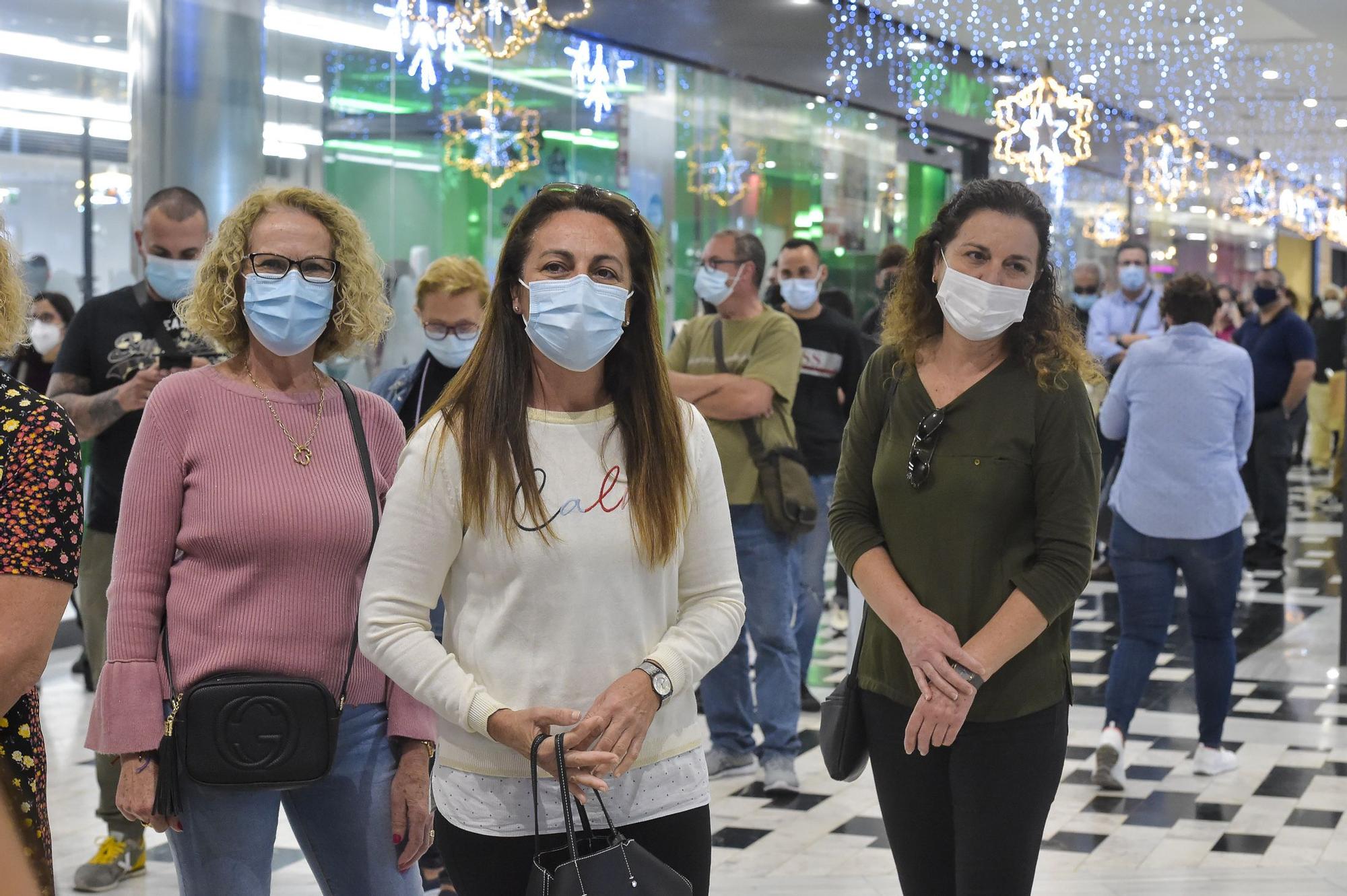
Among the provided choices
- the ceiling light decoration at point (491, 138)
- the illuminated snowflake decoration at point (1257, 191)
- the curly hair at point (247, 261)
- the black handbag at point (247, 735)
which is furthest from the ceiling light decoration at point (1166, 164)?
the black handbag at point (247, 735)

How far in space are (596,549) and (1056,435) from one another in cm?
91

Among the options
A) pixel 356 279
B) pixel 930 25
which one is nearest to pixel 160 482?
pixel 356 279

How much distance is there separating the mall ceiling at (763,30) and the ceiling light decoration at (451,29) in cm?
18

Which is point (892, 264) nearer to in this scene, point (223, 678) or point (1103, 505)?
point (1103, 505)

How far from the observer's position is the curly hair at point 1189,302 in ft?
17.7

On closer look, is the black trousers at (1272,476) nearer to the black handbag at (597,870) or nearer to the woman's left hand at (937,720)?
the woman's left hand at (937,720)

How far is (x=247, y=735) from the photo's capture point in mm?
2301

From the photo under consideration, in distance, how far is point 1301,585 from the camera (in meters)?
9.70

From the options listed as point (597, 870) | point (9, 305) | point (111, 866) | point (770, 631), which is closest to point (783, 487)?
point (770, 631)

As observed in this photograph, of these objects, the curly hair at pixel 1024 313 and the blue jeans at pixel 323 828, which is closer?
the blue jeans at pixel 323 828

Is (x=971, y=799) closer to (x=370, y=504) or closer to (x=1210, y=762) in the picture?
(x=370, y=504)

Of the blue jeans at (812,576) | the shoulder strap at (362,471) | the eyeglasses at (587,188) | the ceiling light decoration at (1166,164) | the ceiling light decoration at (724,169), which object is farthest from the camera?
the ceiling light decoration at (1166,164)

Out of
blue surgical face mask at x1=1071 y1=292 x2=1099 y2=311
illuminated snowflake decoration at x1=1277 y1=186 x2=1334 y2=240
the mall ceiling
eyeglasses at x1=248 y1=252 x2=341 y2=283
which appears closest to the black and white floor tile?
eyeglasses at x1=248 y1=252 x2=341 y2=283

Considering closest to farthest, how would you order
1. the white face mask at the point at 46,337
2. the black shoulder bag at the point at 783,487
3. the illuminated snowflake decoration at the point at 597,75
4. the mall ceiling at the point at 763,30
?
1. the black shoulder bag at the point at 783,487
2. the white face mask at the point at 46,337
3. the mall ceiling at the point at 763,30
4. the illuminated snowflake decoration at the point at 597,75
